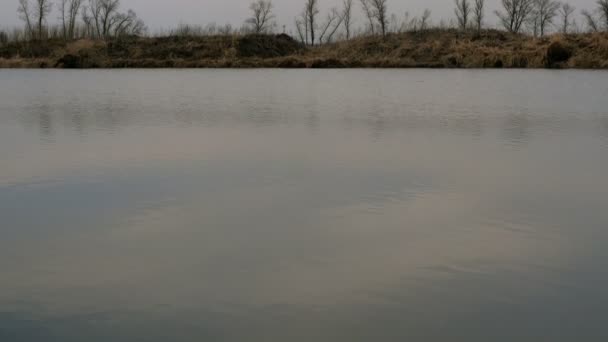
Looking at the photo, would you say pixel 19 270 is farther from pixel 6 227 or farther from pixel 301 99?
pixel 301 99

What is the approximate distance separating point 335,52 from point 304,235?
3408 cm

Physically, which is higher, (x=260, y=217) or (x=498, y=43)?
(x=498, y=43)

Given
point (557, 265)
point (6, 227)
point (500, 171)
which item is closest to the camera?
point (557, 265)

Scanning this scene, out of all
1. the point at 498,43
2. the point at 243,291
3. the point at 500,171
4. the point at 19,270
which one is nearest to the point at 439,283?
the point at 243,291

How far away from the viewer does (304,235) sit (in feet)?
10.1

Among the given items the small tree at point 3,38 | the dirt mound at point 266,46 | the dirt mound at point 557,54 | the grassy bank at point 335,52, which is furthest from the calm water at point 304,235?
the small tree at point 3,38

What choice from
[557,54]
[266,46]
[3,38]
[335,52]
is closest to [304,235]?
[557,54]

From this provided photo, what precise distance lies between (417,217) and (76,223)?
5.53ft

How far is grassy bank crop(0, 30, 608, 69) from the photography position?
2634 cm

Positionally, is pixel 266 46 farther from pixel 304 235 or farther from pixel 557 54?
pixel 304 235

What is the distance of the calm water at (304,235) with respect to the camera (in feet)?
7.01

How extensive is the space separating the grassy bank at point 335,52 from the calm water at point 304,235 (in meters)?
21.2

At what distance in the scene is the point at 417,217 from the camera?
3.40 m

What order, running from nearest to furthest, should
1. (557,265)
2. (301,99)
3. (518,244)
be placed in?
(557,265) < (518,244) < (301,99)
